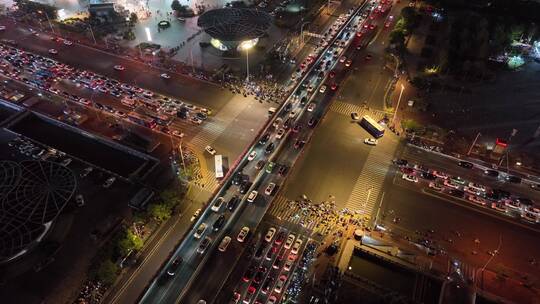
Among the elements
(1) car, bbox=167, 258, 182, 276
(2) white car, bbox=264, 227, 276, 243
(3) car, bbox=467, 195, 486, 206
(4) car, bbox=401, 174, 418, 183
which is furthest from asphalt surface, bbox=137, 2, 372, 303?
(3) car, bbox=467, 195, 486, 206

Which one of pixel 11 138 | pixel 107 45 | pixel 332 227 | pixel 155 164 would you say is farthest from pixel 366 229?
pixel 107 45

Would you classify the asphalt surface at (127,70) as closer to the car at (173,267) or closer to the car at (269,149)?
the car at (269,149)

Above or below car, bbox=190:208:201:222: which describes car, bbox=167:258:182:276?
below

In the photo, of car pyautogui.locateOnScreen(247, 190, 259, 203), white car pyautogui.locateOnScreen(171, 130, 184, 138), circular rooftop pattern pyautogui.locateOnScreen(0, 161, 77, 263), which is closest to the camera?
circular rooftop pattern pyautogui.locateOnScreen(0, 161, 77, 263)

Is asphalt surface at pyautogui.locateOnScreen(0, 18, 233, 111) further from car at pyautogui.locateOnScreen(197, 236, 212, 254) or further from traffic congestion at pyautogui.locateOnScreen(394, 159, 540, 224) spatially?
traffic congestion at pyautogui.locateOnScreen(394, 159, 540, 224)

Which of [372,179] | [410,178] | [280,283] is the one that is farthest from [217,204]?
[410,178]

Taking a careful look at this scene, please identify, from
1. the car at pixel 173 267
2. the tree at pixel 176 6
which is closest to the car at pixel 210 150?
the car at pixel 173 267
